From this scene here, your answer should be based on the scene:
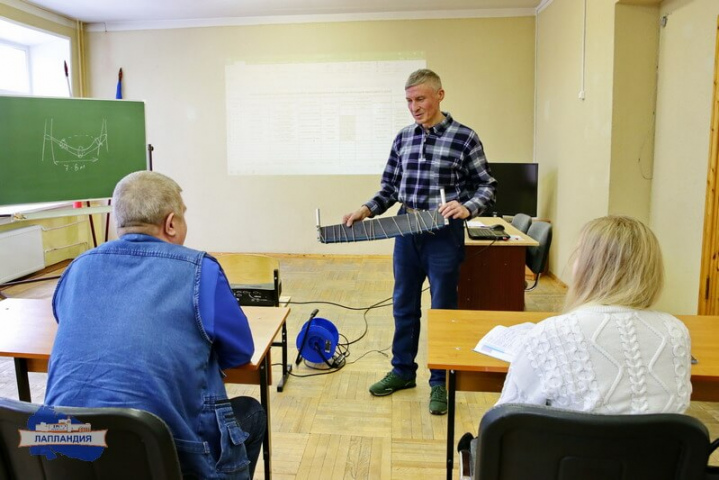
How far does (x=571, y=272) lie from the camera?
115cm

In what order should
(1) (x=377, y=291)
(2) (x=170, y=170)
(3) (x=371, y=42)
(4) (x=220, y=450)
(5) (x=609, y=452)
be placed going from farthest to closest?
(2) (x=170, y=170) < (3) (x=371, y=42) < (1) (x=377, y=291) < (4) (x=220, y=450) < (5) (x=609, y=452)

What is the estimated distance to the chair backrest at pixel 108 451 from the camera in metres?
0.92

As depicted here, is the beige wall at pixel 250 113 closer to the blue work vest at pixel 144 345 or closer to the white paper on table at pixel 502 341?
the white paper on table at pixel 502 341

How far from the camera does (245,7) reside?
5.52 meters

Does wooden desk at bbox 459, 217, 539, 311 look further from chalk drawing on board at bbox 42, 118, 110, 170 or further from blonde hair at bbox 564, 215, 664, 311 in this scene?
chalk drawing on board at bbox 42, 118, 110, 170

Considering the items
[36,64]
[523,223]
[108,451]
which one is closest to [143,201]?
[108,451]

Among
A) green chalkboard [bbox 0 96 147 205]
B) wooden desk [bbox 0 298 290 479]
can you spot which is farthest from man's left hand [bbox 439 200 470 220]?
green chalkboard [bbox 0 96 147 205]

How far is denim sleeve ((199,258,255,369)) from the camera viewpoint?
1177mm

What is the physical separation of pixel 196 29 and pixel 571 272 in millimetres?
5887

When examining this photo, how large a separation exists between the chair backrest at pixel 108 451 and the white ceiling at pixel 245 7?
5.14 m

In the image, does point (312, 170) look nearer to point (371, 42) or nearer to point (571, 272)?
point (371, 42)

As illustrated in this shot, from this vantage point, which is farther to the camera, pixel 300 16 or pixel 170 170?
pixel 170 170

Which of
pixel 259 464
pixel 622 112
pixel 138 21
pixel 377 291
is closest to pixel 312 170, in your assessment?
pixel 377 291

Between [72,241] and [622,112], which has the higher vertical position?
[622,112]
